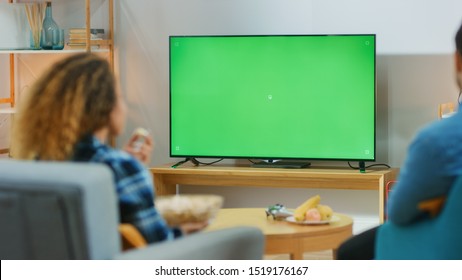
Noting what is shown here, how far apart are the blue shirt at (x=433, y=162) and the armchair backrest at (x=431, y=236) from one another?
39 millimetres

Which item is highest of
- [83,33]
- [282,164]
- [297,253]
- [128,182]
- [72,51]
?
[83,33]

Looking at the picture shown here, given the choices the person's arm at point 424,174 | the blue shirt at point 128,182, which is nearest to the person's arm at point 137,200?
the blue shirt at point 128,182

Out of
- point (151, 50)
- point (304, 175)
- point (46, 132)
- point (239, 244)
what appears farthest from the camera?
point (151, 50)

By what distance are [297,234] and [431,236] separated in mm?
1053

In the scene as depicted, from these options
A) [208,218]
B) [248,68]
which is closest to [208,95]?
[248,68]

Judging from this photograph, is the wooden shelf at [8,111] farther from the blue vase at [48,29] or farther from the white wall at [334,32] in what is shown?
the white wall at [334,32]

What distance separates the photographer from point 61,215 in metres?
2.25

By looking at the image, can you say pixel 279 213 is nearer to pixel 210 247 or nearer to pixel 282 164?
pixel 210 247

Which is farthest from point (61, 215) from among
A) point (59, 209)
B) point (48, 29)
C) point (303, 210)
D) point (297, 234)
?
point (48, 29)

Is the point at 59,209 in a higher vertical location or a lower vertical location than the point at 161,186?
higher

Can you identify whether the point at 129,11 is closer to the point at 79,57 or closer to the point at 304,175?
the point at 304,175

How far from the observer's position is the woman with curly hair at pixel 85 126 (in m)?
2.41

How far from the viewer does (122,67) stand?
5887mm

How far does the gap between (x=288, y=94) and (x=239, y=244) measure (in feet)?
9.20
